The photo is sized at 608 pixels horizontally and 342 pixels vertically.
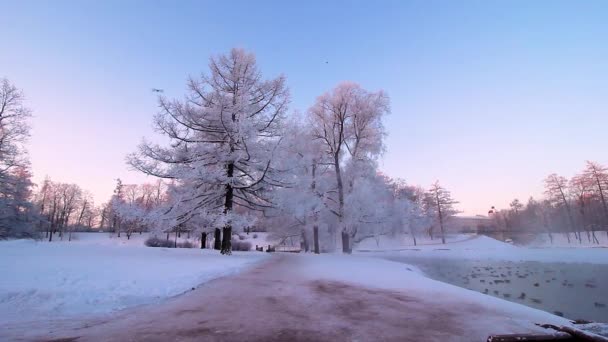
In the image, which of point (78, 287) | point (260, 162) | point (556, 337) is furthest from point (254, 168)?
point (556, 337)

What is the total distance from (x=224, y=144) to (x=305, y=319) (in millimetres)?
13133

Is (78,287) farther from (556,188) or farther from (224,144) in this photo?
(556,188)

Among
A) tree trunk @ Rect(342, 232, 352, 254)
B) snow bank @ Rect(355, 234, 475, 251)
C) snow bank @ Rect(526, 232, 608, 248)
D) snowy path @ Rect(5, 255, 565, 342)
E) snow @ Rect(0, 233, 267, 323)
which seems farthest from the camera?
snow bank @ Rect(355, 234, 475, 251)

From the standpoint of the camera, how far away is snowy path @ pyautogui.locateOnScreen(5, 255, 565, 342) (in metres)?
3.08

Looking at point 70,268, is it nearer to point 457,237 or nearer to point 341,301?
point 341,301

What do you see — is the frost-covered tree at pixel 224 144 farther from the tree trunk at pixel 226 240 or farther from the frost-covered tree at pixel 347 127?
the frost-covered tree at pixel 347 127

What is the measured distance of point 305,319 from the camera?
3.77 metres

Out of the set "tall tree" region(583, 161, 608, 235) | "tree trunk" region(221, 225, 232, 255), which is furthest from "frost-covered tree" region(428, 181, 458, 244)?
"tree trunk" region(221, 225, 232, 255)

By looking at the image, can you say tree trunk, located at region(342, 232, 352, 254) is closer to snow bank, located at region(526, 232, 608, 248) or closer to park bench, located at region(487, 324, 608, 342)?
park bench, located at region(487, 324, 608, 342)

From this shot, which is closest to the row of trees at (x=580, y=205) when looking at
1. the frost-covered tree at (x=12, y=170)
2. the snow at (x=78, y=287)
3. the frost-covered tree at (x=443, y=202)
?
the frost-covered tree at (x=443, y=202)

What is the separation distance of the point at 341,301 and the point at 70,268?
21.3 feet

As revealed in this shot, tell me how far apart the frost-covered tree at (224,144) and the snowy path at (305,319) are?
7.67 m

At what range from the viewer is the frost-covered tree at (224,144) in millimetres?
12953

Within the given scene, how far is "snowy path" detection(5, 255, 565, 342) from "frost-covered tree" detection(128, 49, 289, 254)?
7.67 meters
